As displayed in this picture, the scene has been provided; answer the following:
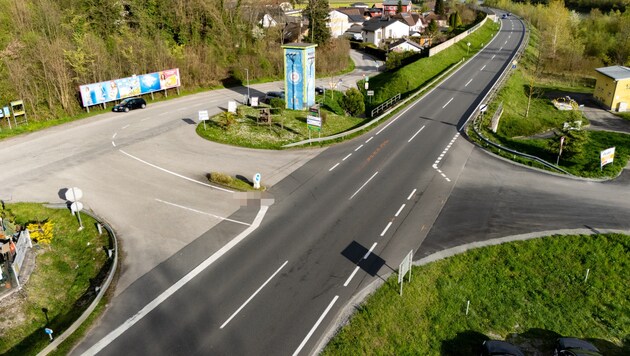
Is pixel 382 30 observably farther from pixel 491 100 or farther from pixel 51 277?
pixel 51 277

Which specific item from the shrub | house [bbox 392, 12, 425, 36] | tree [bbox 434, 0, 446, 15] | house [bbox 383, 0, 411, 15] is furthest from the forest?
house [bbox 383, 0, 411, 15]

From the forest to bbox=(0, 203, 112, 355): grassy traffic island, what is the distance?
19.8 m

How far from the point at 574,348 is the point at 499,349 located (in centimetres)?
280

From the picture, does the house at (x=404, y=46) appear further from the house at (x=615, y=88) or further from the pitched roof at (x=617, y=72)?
the house at (x=615, y=88)

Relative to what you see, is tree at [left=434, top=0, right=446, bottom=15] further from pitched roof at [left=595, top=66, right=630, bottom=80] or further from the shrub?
the shrub

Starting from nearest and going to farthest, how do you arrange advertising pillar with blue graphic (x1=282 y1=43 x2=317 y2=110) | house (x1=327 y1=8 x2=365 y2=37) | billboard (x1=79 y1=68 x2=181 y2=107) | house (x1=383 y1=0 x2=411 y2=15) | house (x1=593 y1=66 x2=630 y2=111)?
billboard (x1=79 y1=68 x2=181 y2=107) → advertising pillar with blue graphic (x1=282 y1=43 x2=317 y2=110) → house (x1=593 y1=66 x2=630 y2=111) → house (x1=327 y1=8 x2=365 y2=37) → house (x1=383 y1=0 x2=411 y2=15)

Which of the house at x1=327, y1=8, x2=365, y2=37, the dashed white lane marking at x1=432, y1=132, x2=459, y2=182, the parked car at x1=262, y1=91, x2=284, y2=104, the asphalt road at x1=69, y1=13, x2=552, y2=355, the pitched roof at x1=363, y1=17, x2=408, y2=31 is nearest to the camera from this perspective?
the asphalt road at x1=69, y1=13, x2=552, y2=355

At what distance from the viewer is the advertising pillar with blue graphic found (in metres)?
42.1

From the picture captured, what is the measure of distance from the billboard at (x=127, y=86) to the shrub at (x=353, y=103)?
66.1 feet

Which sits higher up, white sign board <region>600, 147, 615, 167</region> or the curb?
white sign board <region>600, 147, 615, 167</region>

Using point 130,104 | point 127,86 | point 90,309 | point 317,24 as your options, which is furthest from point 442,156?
point 317,24

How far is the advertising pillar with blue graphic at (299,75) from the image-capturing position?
42.1m

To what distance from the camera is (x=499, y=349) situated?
15000mm

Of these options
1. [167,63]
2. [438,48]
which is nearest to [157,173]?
Answer: [167,63]
